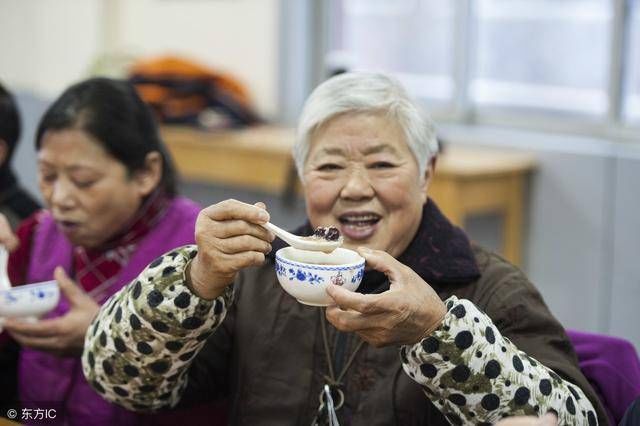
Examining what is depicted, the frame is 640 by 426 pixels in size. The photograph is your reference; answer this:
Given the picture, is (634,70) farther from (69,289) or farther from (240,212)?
(240,212)

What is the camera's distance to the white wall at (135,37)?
203 inches

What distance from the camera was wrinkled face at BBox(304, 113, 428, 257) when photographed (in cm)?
170

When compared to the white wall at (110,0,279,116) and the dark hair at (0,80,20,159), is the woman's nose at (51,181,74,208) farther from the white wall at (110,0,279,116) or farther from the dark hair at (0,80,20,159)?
the white wall at (110,0,279,116)

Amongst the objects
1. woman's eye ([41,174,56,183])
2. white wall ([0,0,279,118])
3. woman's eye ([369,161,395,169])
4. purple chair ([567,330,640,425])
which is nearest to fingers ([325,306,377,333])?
woman's eye ([369,161,395,169])

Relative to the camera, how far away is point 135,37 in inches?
233

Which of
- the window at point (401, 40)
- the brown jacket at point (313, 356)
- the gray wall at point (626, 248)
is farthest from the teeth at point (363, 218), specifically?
the window at point (401, 40)

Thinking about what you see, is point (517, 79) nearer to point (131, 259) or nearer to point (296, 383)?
point (131, 259)

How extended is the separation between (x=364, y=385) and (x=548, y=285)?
101 inches

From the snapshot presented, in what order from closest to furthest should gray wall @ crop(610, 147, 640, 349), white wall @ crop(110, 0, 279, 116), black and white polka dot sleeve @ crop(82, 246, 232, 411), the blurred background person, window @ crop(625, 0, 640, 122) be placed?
black and white polka dot sleeve @ crop(82, 246, 232, 411)
the blurred background person
gray wall @ crop(610, 147, 640, 349)
window @ crop(625, 0, 640, 122)
white wall @ crop(110, 0, 279, 116)

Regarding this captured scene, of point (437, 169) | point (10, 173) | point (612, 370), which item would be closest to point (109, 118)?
point (10, 173)

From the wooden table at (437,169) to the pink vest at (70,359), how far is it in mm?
1367

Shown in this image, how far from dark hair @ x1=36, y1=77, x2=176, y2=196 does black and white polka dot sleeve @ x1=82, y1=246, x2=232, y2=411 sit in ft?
1.72

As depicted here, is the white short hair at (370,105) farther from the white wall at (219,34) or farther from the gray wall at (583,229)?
the white wall at (219,34)

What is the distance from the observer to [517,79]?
4367mm
